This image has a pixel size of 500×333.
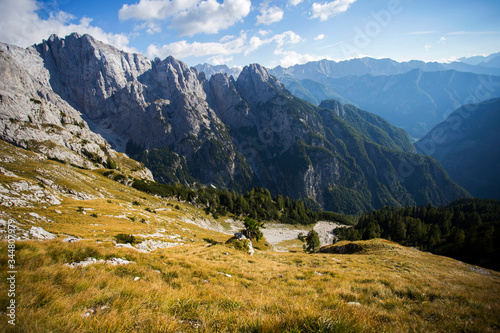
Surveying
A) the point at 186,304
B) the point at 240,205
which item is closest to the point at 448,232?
the point at 240,205

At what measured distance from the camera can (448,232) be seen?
106m

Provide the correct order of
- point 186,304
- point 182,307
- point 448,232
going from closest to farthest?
point 182,307 < point 186,304 < point 448,232

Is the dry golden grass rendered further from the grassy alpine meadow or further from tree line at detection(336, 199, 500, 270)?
tree line at detection(336, 199, 500, 270)

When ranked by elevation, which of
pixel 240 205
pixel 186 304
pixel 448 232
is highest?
pixel 186 304

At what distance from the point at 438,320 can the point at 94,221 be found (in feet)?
141

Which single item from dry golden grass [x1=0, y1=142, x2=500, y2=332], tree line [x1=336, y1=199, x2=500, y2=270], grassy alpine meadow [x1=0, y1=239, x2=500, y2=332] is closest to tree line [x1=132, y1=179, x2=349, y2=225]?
tree line [x1=336, y1=199, x2=500, y2=270]

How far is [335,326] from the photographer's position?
4172 millimetres

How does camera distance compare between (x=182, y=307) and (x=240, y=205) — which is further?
(x=240, y=205)

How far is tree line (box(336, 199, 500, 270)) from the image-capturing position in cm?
6981

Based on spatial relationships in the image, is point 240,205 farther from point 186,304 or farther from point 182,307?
point 182,307

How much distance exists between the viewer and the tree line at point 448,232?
6981 cm

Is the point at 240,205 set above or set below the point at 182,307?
below

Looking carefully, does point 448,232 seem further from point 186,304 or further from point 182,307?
point 182,307

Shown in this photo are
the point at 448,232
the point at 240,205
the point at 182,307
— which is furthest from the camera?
the point at 240,205
